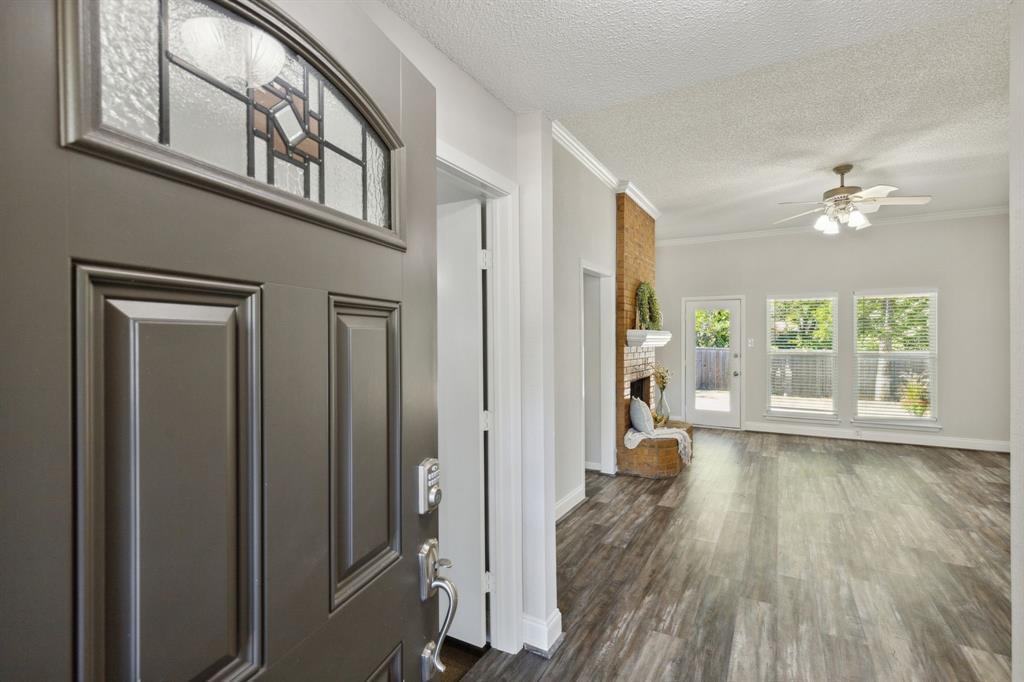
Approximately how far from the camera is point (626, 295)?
4.93 metres

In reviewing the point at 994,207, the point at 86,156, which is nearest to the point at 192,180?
the point at 86,156

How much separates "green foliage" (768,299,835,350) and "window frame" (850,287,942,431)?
293 mm

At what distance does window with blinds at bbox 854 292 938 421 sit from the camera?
5.87 meters

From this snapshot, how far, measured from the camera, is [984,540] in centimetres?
327

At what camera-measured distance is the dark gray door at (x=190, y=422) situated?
15.8 inches

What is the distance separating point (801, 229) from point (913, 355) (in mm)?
2032

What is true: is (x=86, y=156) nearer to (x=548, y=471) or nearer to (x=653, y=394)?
(x=548, y=471)

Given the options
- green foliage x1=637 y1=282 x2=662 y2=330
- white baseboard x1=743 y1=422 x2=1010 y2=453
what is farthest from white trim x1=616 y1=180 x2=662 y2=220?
white baseboard x1=743 y1=422 x2=1010 y2=453

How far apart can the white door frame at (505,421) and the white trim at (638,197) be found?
2.84 metres

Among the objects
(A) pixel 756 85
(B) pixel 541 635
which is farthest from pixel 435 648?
(A) pixel 756 85

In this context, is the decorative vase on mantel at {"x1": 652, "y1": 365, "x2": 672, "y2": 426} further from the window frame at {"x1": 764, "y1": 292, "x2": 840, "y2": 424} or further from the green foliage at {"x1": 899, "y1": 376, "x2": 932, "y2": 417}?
the green foliage at {"x1": 899, "y1": 376, "x2": 932, "y2": 417}

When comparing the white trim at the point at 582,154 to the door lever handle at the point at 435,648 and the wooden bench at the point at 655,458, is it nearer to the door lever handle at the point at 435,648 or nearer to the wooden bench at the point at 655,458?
the wooden bench at the point at 655,458

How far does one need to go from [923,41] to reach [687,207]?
3.16 meters

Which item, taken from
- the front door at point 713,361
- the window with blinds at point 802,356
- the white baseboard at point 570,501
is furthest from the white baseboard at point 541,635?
the window with blinds at point 802,356
